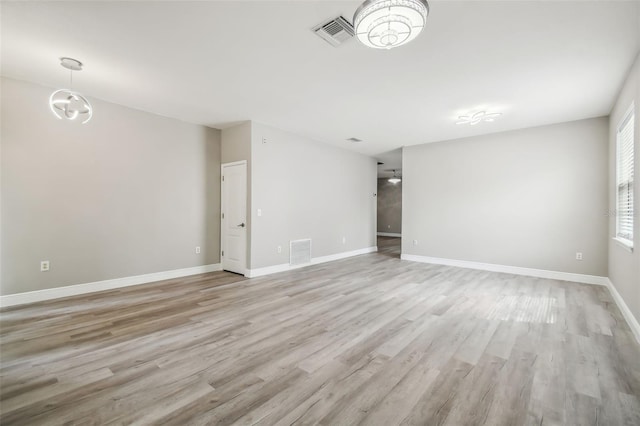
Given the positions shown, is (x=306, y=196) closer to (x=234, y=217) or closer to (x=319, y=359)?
(x=234, y=217)

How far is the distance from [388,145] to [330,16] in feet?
16.0

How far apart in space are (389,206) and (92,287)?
1113cm

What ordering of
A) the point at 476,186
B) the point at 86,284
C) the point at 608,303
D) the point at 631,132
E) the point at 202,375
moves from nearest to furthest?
the point at 202,375 < the point at 631,132 < the point at 608,303 < the point at 86,284 < the point at 476,186

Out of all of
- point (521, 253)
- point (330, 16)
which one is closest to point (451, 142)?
point (521, 253)

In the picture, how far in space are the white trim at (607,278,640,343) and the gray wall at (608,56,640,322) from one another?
6cm

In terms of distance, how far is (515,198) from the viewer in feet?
18.1

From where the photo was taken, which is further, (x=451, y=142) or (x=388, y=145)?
(x=388, y=145)

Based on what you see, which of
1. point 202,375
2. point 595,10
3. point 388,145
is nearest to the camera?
point 202,375

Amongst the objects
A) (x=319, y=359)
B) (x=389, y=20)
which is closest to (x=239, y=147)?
(x=389, y=20)

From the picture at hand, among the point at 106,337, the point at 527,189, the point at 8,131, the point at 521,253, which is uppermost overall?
the point at 8,131

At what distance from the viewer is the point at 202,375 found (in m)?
2.04

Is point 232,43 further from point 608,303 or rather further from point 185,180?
point 608,303

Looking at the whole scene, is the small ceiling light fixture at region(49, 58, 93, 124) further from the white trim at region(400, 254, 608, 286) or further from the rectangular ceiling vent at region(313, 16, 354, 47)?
the white trim at region(400, 254, 608, 286)

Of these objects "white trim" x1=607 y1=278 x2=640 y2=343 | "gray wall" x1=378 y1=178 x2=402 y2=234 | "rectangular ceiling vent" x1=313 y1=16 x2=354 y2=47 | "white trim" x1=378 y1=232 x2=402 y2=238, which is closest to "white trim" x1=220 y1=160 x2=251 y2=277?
"rectangular ceiling vent" x1=313 y1=16 x2=354 y2=47
